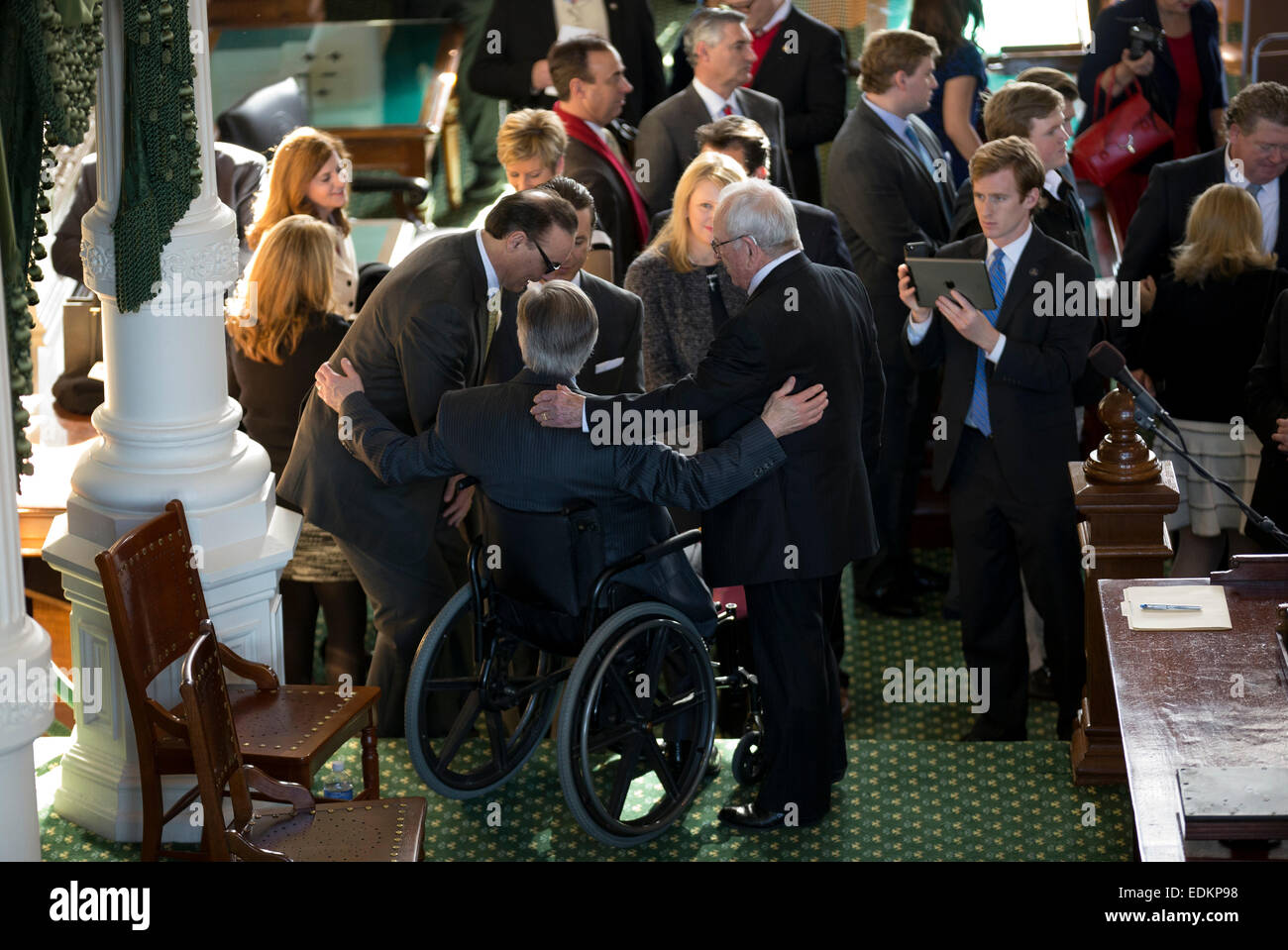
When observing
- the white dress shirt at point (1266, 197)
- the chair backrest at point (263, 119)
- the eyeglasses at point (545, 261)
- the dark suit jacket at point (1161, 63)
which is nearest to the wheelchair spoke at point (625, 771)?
the eyeglasses at point (545, 261)

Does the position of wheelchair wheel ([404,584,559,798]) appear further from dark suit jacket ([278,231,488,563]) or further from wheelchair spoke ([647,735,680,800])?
dark suit jacket ([278,231,488,563])

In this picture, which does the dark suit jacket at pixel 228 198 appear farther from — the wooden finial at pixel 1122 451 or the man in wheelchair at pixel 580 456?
the wooden finial at pixel 1122 451

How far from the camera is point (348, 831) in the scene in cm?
388

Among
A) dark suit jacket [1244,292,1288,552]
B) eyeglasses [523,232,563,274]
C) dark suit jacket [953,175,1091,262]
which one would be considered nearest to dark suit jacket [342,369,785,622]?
eyeglasses [523,232,563,274]

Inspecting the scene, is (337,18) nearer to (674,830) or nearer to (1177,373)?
(1177,373)

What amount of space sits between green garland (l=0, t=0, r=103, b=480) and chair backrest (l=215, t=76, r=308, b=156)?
13.0 feet

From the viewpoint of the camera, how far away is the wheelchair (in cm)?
417

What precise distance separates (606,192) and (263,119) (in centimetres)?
200

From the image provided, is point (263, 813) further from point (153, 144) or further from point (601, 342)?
point (601, 342)

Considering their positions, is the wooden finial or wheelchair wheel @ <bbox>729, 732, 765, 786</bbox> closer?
the wooden finial

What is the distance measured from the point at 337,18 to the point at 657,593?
268 inches

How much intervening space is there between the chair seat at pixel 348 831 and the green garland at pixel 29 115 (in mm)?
998

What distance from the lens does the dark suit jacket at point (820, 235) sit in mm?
5457
